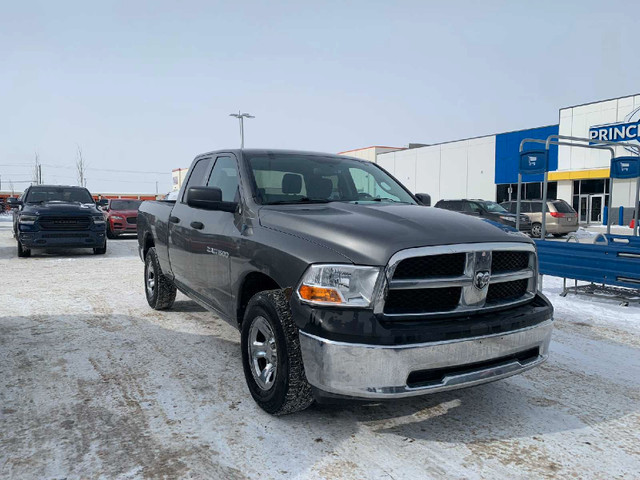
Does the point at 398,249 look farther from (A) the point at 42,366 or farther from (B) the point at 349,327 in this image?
(A) the point at 42,366

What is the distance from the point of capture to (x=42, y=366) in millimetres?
4129

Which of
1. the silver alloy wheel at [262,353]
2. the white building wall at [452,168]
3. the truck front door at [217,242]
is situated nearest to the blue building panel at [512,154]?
the white building wall at [452,168]

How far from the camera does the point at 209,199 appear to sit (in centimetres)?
378

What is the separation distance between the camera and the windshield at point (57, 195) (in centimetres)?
1282

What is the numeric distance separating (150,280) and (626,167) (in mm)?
10600

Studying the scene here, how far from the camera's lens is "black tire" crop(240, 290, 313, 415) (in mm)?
2918

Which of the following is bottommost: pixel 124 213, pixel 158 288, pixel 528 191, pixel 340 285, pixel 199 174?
pixel 158 288

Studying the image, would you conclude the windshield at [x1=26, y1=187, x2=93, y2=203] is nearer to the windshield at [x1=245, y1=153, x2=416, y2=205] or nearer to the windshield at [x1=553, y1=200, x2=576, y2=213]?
the windshield at [x1=245, y1=153, x2=416, y2=205]

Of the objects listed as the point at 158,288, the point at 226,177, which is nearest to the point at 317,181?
the point at 226,177

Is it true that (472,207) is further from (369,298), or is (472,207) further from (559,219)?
(369,298)

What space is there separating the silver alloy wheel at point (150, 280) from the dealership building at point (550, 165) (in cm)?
1869

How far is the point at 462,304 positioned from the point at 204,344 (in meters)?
2.75

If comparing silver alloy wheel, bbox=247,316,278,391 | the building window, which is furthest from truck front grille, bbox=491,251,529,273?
the building window

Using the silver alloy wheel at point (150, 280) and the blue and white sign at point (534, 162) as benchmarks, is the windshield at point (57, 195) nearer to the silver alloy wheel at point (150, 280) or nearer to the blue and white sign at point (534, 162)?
the silver alloy wheel at point (150, 280)
